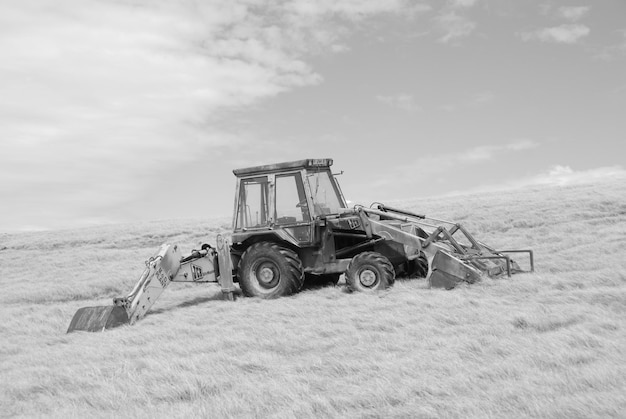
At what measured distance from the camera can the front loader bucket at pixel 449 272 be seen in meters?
10.3

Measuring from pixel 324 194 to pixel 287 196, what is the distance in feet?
2.43

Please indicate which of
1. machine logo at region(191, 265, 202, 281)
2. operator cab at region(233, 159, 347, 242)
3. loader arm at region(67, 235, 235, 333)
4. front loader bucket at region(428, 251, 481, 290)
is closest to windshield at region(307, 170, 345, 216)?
operator cab at region(233, 159, 347, 242)

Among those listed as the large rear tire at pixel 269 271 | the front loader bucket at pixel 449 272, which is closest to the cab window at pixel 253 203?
the large rear tire at pixel 269 271

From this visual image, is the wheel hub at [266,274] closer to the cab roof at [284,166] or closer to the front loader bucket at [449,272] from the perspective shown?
the cab roof at [284,166]

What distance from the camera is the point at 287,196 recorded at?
38.8ft

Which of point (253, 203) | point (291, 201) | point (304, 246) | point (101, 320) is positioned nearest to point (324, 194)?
point (291, 201)

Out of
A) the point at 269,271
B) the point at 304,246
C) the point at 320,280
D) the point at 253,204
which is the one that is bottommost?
the point at 320,280

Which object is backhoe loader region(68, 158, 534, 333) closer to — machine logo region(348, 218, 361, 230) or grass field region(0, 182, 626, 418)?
machine logo region(348, 218, 361, 230)

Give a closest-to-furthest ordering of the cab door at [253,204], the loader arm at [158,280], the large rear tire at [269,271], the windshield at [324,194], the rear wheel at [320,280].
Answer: the loader arm at [158,280], the large rear tire at [269,271], the windshield at [324,194], the cab door at [253,204], the rear wheel at [320,280]

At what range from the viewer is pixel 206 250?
12.2 metres

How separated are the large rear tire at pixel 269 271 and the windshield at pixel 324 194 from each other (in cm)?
104

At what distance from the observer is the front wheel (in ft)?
35.5

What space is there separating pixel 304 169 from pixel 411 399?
23.0 feet

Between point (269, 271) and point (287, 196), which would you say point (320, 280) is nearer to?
point (269, 271)
